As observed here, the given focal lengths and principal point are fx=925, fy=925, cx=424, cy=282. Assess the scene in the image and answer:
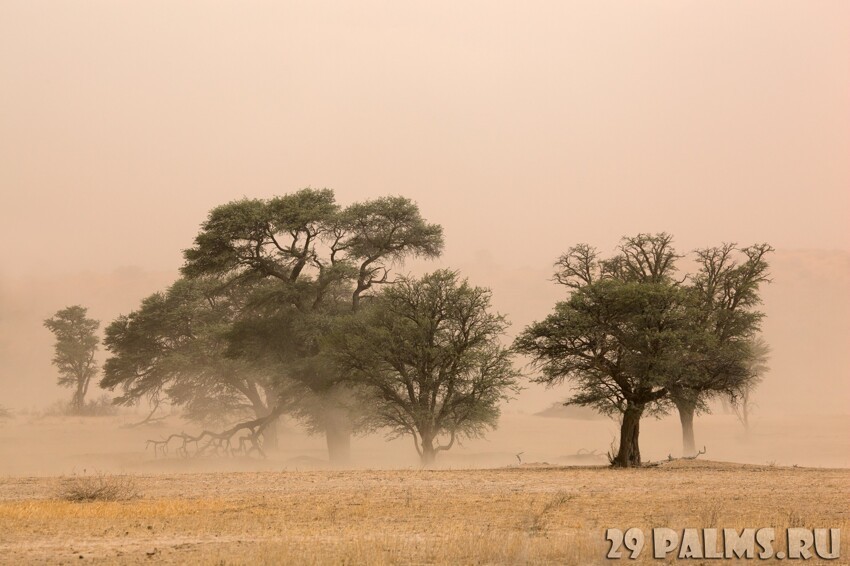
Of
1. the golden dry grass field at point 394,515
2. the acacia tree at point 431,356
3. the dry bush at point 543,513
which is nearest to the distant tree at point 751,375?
the golden dry grass field at point 394,515

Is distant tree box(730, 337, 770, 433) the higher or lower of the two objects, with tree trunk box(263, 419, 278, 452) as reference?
higher

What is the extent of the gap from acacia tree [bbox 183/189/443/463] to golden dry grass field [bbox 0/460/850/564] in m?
19.9

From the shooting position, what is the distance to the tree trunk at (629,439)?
123 ft

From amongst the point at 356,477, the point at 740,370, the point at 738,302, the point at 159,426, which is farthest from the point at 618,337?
the point at 159,426

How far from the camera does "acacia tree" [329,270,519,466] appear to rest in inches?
1828

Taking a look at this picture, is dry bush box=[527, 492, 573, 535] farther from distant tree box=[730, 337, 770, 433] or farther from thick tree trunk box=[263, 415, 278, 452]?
thick tree trunk box=[263, 415, 278, 452]

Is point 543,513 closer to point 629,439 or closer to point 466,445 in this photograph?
point 629,439

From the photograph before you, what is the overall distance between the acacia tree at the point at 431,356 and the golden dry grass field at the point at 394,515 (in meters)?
12.4

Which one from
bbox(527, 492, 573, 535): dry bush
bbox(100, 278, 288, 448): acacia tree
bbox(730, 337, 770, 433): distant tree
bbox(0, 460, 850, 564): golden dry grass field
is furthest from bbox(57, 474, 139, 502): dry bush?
bbox(100, 278, 288, 448): acacia tree

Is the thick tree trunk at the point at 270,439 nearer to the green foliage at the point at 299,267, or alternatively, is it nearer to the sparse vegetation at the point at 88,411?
the green foliage at the point at 299,267

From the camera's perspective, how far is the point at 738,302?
49.9 metres

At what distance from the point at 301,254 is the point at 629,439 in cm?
2363

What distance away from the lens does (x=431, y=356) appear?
151 ft

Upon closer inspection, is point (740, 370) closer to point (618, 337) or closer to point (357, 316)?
point (618, 337)
